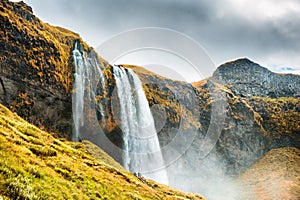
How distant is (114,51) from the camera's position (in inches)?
2596

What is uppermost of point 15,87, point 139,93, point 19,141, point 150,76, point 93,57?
point 150,76

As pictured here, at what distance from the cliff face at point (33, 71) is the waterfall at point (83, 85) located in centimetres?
161

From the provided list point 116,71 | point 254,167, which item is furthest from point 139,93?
point 254,167

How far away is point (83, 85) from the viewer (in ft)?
250

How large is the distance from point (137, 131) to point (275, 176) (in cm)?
6400

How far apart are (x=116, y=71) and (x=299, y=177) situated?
80620 mm

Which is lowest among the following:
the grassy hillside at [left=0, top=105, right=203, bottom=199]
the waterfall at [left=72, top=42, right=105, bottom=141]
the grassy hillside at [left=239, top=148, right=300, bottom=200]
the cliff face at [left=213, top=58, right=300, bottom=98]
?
the grassy hillside at [left=0, top=105, right=203, bottom=199]

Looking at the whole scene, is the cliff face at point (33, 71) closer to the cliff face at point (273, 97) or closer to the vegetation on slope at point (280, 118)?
the cliff face at point (273, 97)

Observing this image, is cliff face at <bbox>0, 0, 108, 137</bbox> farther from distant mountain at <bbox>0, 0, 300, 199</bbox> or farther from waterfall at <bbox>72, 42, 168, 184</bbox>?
waterfall at <bbox>72, 42, 168, 184</bbox>

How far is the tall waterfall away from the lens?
253 feet

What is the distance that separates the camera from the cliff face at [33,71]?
60.1 meters

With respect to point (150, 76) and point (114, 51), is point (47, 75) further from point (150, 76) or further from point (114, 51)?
point (150, 76)

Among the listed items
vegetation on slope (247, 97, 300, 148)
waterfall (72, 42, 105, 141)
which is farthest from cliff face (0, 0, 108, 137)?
vegetation on slope (247, 97, 300, 148)

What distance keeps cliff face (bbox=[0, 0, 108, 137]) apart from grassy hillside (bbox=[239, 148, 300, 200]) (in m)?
73.4
